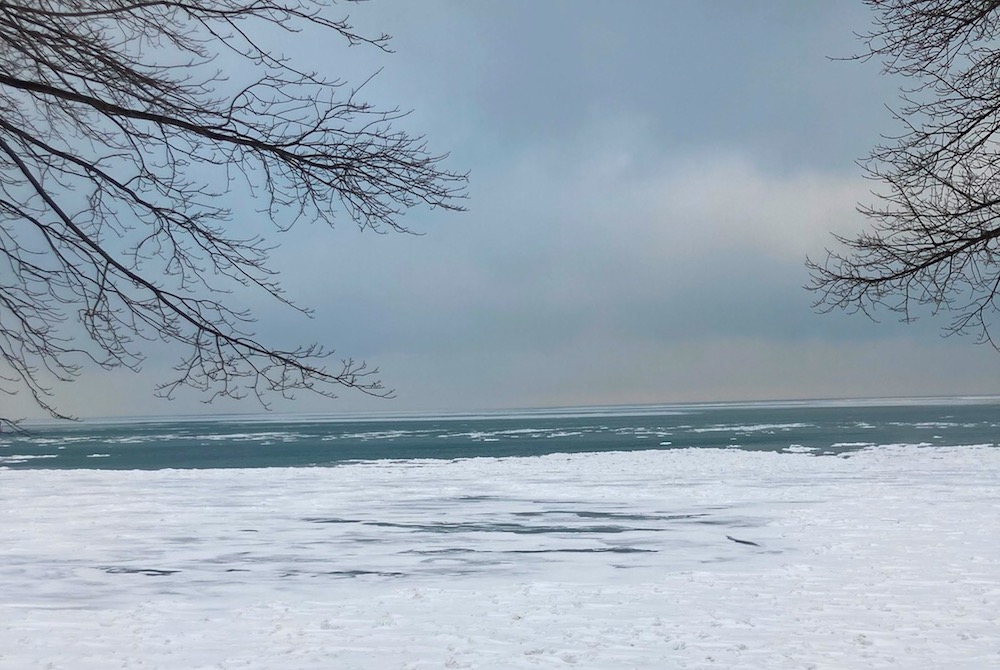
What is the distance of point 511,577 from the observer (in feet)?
33.8

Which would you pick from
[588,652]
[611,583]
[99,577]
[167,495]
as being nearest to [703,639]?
[588,652]

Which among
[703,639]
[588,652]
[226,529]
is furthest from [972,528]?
[226,529]

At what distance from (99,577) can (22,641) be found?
298 cm

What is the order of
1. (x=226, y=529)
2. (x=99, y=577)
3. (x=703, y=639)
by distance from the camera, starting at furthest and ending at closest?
(x=226, y=529) < (x=99, y=577) < (x=703, y=639)

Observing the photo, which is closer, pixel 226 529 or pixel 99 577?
pixel 99 577

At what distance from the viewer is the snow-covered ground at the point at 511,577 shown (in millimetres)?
7340

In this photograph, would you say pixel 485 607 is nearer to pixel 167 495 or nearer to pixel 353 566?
pixel 353 566

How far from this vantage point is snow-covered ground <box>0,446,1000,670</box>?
734 cm

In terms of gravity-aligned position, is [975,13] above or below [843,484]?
above

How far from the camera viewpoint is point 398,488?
21.2 m

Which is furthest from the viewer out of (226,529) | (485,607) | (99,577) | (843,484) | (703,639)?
(843,484)

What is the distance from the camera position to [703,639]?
24.7ft

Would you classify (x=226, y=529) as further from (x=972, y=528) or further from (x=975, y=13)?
(x=975, y=13)

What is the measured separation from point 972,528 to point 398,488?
Result: 1190 cm
